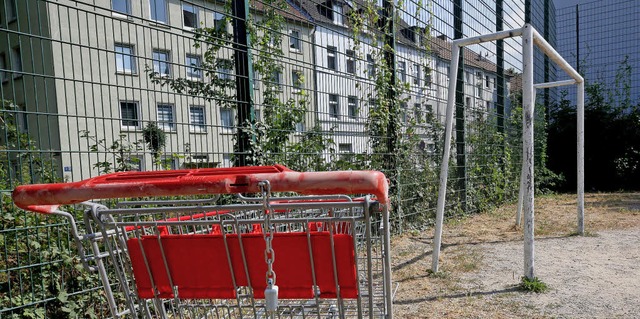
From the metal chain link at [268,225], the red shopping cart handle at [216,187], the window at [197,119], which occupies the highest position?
the window at [197,119]

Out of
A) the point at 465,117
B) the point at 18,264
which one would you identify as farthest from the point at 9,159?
the point at 465,117

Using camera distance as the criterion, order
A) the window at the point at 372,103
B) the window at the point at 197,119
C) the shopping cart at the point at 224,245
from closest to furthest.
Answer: the shopping cart at the point at 224,245
the window at the point at 197,119
the window at the point at 372,103

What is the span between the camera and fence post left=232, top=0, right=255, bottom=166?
3.99 metres

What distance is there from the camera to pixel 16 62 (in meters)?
2.64

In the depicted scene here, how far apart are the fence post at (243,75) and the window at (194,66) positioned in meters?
0.33

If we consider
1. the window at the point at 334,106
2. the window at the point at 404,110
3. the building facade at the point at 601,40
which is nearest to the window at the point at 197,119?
the window at the point at 334,106

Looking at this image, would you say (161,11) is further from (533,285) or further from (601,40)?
(601,40)

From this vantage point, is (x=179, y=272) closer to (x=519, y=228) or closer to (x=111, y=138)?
(x=111, y=138)

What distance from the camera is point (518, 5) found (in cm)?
1027

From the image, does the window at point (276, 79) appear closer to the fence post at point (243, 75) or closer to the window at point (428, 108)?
the fence post at point (243, 75)

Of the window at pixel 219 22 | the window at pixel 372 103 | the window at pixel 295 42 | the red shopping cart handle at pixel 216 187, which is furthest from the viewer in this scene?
the window at pixel 372 103

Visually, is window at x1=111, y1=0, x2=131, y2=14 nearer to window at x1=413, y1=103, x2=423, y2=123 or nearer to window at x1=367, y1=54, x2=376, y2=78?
window at x1=367, y1=54, x2=376, y2=78

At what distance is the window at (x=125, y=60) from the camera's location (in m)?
3.21

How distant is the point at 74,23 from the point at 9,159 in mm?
1132
